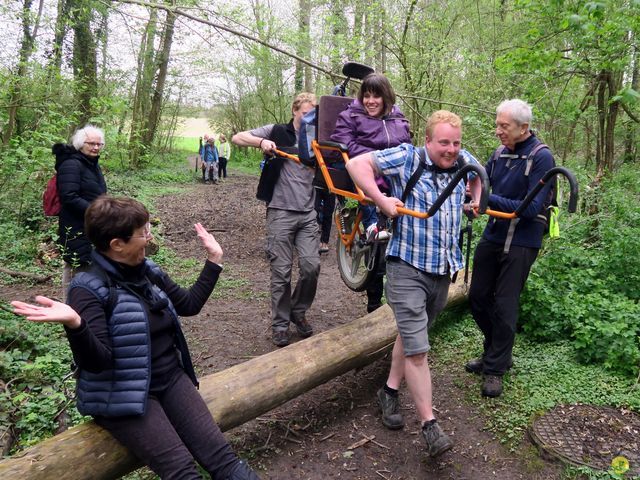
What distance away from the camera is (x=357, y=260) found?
4.81 metres

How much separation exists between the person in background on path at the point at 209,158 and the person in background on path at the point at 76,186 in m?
13.8

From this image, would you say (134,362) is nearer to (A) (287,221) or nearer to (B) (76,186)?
(A) (287,221)

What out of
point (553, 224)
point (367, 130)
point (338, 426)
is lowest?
point (338, 426)

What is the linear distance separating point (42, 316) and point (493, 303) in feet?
10.6

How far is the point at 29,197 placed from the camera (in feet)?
26.2

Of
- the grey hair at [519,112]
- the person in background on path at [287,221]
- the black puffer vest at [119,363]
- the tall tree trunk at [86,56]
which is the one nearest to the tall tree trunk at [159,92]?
the tall tree trunk at [86,56]

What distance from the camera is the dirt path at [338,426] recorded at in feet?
9.77

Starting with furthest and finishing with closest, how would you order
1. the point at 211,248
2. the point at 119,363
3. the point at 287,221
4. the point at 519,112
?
the point at 287,221
the point at 519,112
the point at 211,248
the point at 119,363

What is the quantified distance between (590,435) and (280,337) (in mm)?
2634

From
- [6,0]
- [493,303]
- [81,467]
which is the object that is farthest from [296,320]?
[6,0]

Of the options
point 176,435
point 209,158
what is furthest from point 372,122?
point 209,158

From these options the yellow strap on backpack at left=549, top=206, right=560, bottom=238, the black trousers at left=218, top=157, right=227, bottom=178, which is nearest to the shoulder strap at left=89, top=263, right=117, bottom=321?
the yellow strap on backpack at left=549, top=206, right=560, bottom=238

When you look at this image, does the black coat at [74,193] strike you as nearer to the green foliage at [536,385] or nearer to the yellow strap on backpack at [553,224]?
the green foliage at [536,385]

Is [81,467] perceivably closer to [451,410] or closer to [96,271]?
[96,271]
